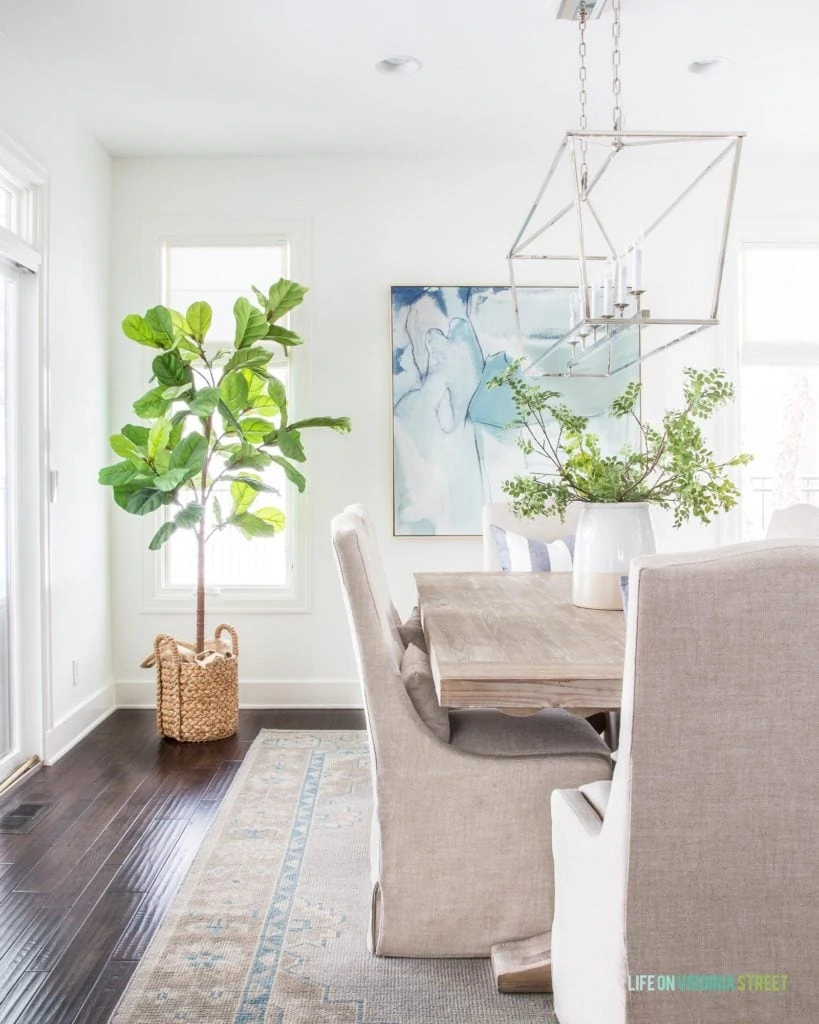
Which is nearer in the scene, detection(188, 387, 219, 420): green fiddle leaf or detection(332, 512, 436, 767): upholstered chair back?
detection(332, 512, 436, 767): upholstered chair back

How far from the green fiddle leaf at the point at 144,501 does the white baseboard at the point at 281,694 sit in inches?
44.4

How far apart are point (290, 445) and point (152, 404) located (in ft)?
1.99

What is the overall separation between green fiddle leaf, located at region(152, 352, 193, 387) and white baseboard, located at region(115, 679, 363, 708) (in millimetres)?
1534

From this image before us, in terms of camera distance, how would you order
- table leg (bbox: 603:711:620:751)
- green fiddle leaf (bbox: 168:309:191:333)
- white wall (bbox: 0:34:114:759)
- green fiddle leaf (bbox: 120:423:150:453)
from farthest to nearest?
green fiddle leaf (bbox: 168:309:191:333) → green fiddle leaf (bbox: 120:423:150:453) → white wall (bbox: 0:34:114:759) → table leg (bbox: 603:711:620:751)

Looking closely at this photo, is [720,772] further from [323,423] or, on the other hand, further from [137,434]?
[137,434]

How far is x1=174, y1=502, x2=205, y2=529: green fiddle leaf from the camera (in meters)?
3.58

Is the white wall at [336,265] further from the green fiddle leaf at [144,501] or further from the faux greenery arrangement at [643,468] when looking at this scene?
the faux greenery arrangement at [643,468]

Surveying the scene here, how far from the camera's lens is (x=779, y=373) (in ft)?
14.3

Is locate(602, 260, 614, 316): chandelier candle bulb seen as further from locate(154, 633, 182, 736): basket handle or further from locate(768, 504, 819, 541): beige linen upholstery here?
locate(154, 633, 182, 736): basket handle

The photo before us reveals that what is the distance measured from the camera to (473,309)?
4.21 m

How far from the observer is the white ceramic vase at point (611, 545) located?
91.9 inches

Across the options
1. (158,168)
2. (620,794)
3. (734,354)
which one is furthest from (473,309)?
(620,794)

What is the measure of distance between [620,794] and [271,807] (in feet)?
6.46

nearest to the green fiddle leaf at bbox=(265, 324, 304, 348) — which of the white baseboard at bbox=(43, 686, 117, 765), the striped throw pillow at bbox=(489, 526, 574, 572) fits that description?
the striped throw pillow at bbox=(489, 526, 574, 572)
